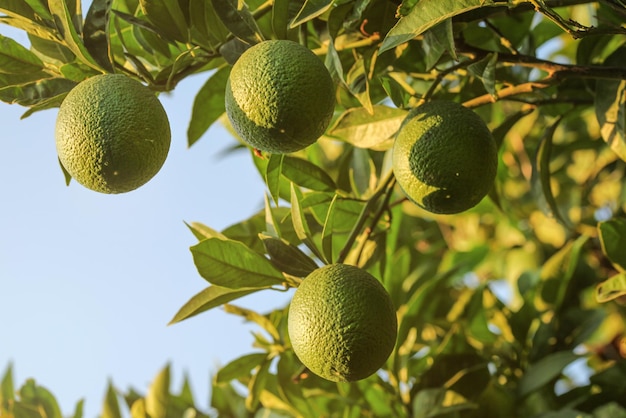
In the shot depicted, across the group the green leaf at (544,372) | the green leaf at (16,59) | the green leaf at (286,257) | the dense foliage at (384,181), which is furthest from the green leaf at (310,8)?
the green leaf at (544,372)

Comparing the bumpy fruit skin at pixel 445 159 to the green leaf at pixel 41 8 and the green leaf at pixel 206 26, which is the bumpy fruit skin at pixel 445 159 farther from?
the green leaf at pixel 41 8

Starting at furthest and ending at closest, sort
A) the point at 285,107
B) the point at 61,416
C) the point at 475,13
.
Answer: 1. the point at 61,416
2. the point at 475,13
3. the point at 285,107

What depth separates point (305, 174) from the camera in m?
1.67

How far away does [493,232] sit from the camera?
3361 mm

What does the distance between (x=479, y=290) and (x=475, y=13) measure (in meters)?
0.94

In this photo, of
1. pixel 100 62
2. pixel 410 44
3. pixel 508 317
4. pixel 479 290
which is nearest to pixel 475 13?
pixel 410 44

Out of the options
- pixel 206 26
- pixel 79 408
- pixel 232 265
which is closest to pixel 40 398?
pixel 79 408

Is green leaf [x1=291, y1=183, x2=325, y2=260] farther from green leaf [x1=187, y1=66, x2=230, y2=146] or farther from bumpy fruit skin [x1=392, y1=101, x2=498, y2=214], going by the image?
green leaf [x1=187, y1=66, x2=230, y2=146]

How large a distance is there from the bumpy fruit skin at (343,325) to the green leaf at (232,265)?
172mm

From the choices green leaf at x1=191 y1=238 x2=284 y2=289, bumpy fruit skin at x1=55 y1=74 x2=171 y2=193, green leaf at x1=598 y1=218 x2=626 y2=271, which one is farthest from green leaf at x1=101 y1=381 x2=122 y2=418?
green leaf at x1=598 y1=218 x2=626 y2=271

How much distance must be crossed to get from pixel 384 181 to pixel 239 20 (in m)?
0.49

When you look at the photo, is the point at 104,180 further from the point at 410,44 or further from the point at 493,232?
the point at 493,232

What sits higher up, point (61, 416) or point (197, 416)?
point (61, 416)

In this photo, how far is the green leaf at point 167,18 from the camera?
54.4 inches
